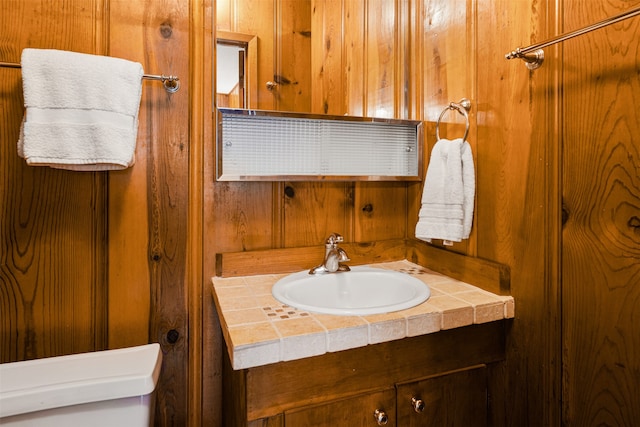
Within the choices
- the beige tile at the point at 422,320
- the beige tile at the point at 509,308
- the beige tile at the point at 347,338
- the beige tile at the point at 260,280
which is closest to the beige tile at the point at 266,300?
the beige tile at the point at 260,280

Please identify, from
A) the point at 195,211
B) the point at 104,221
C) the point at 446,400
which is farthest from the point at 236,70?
the point at 446,400

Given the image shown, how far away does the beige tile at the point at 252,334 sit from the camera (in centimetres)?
73

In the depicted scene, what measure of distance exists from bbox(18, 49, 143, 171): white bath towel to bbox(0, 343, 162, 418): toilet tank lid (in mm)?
516

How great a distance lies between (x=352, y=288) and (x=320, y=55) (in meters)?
0.87

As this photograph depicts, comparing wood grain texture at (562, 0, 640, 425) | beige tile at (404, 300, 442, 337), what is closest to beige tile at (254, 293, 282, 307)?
beige tile at (404, 300, 442, 337)

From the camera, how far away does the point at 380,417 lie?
88cm

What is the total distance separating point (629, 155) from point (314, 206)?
89 centimetres

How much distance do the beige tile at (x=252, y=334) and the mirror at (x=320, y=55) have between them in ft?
2.47

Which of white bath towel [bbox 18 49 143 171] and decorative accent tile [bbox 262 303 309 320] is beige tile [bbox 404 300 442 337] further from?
white bath towel [bbox 18 49 143 171]

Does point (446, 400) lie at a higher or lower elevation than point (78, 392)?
lower

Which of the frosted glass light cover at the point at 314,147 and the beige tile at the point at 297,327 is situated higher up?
the frosted glass light cover at the point at 314,147

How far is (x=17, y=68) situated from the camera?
973mm

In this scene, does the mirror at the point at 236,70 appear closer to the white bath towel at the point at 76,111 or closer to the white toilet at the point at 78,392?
the white bath towel at the point at 76,111

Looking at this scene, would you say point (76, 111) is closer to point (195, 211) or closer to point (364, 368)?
point (195, 211)
